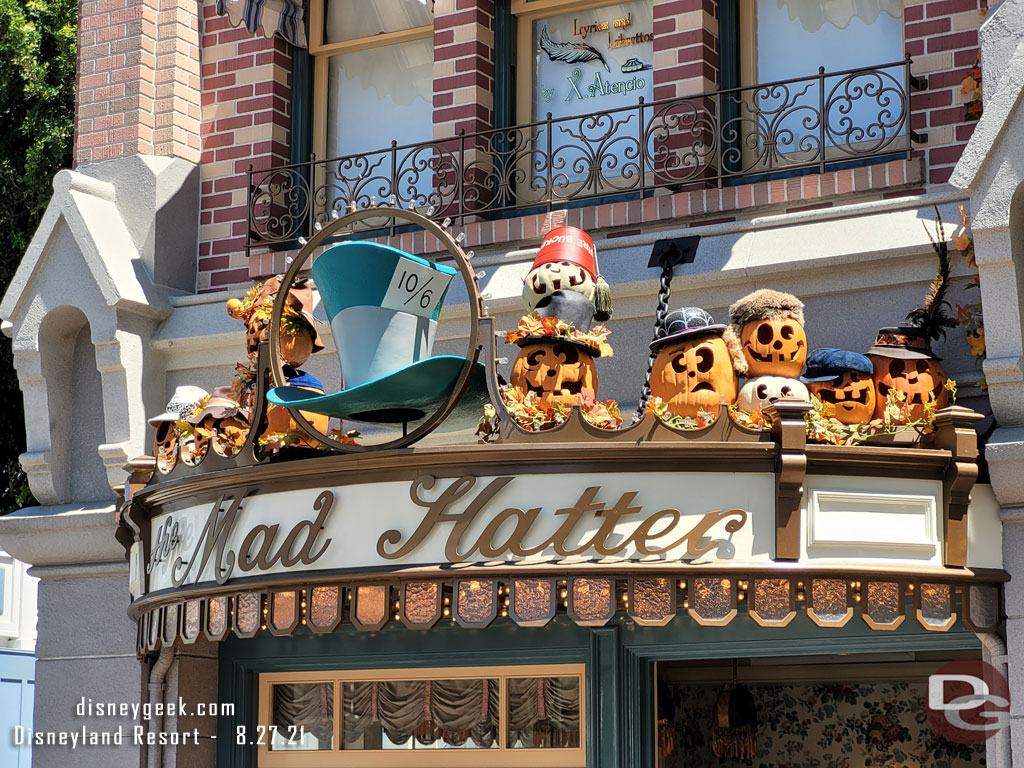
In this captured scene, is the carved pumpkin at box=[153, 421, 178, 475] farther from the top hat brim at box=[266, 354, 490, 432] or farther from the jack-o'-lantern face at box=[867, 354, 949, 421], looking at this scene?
the jack-o'-lantern face at box=[867, 354, 949, 421]

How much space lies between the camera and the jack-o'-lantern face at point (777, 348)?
6766 mm

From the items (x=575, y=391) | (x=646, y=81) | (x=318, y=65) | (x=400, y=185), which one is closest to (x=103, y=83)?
(x=318, y=65)

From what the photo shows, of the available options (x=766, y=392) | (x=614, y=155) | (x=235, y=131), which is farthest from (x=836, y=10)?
(x=235, y=131)

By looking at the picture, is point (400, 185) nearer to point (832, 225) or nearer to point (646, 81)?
point (646, 81)

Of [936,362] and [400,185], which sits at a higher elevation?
[400,185]

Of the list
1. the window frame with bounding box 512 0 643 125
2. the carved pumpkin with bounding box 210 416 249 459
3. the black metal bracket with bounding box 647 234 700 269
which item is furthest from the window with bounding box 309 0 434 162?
the carved pumpkin with bounding box 210 416 249 459

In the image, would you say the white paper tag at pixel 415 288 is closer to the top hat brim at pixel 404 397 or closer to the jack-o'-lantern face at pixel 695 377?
the top hat brim at pixel 404 397

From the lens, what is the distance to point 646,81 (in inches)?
340

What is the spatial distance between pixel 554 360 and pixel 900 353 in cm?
158

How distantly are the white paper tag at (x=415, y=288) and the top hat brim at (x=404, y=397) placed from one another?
395 millimetres

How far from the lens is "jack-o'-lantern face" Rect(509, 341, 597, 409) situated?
6.67 metres

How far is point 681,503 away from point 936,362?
149cm

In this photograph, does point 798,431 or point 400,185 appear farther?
point 400,185

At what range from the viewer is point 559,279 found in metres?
7.20
